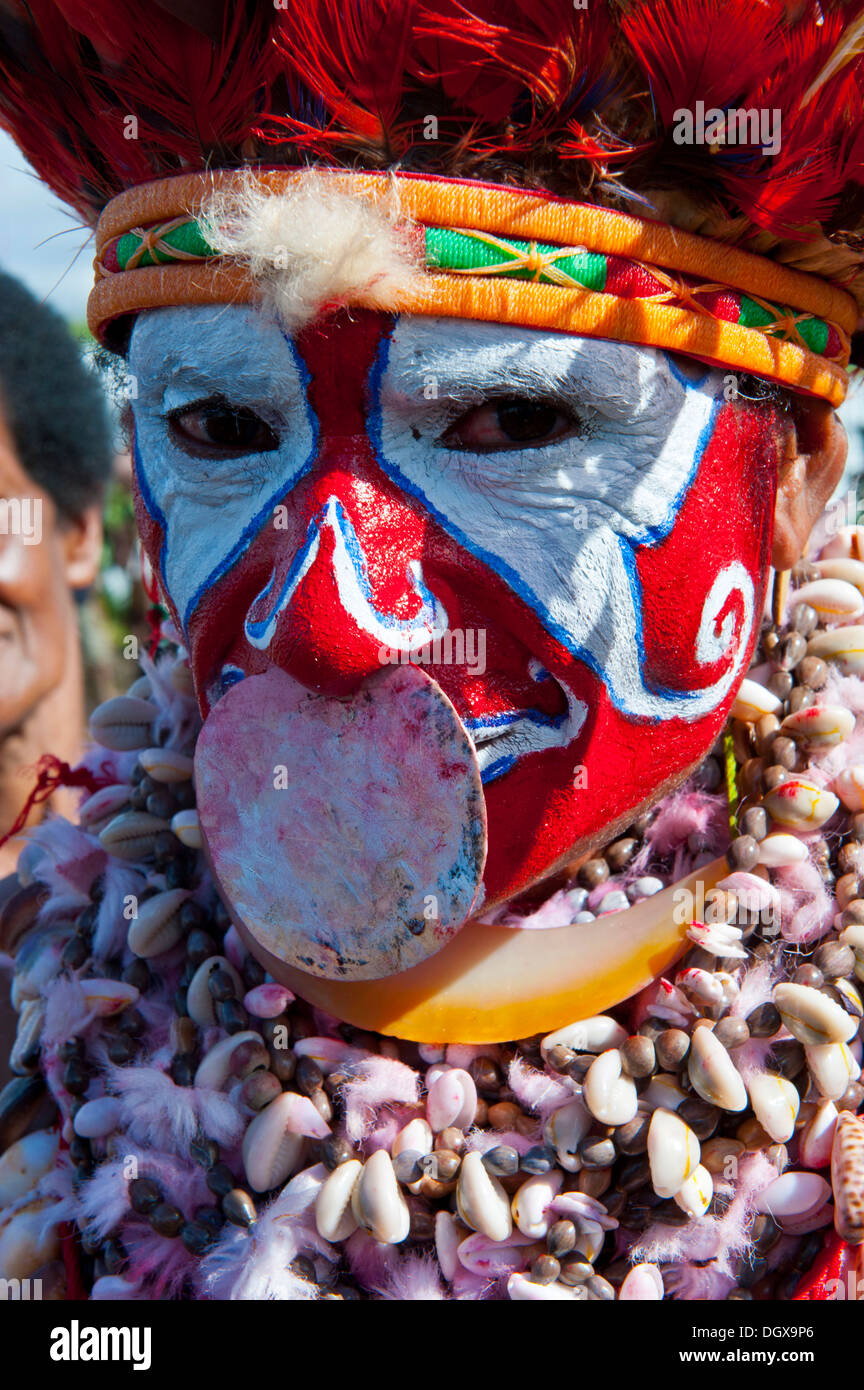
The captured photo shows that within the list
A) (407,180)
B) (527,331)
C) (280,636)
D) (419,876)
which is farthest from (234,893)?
(407,180)

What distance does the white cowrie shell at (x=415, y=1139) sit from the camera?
1674 mm

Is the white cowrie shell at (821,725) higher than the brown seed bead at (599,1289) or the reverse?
higher

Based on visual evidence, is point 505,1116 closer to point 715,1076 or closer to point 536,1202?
point 536,1202

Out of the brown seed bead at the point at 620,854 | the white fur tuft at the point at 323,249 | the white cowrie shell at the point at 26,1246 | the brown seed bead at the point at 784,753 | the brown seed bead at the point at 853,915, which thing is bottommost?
the white cowrie shell at the point at 26,1246

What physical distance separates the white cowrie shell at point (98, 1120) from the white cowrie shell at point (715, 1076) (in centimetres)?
88

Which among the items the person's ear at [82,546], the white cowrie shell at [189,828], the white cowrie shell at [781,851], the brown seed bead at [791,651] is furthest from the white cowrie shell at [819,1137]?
the person's ear at [82,546]

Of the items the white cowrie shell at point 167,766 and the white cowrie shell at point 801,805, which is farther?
the white cowrie shell at point 167,766

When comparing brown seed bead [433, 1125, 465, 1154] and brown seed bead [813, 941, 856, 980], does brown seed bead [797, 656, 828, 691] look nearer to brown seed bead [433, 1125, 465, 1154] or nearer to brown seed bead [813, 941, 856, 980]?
brown seed bead [813, 941, 856, 980]

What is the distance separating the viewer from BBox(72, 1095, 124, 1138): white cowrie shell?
6.14 feet

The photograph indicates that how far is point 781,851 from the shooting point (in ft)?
5.83

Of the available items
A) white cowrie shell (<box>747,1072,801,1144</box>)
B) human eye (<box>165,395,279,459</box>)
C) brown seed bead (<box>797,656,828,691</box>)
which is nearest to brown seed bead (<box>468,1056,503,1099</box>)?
white cowrie shell (<box>747,1072,801,1144</box>)

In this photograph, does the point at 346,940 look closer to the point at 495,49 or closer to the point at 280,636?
the point at 280,636

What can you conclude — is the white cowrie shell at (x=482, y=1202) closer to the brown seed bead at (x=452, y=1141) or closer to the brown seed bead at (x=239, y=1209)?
the brown seed bead at (x=452, y=1141)

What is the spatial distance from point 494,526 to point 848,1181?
0.99 meters
